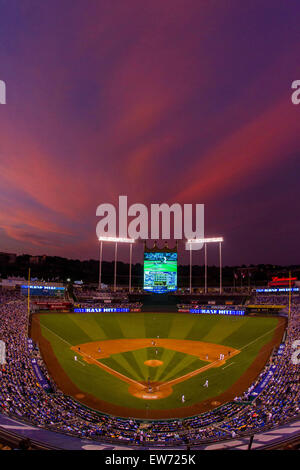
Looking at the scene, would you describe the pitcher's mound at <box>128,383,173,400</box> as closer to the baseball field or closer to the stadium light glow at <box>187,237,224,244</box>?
the baseball field

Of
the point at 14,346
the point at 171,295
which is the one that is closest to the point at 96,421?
the point at 14,346

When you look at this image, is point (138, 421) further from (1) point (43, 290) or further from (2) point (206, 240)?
(2) point (206, 240)

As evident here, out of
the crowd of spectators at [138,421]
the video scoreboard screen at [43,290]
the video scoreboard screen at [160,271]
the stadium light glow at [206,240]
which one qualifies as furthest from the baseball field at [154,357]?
the stadium light glow at [206,240]

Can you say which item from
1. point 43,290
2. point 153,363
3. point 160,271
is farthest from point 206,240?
point 153,363

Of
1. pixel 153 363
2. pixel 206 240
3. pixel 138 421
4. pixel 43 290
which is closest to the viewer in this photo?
pixel 138 421

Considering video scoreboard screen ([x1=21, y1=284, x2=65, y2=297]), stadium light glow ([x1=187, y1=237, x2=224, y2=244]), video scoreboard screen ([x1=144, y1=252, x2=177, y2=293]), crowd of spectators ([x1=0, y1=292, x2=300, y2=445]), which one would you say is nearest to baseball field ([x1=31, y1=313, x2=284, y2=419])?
crowd of spectators ([x1=0, y1=292, x2=300, y2=445])

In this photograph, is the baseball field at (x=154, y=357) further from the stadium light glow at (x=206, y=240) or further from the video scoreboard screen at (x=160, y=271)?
the stadium light glow at (x=206, y=240)
